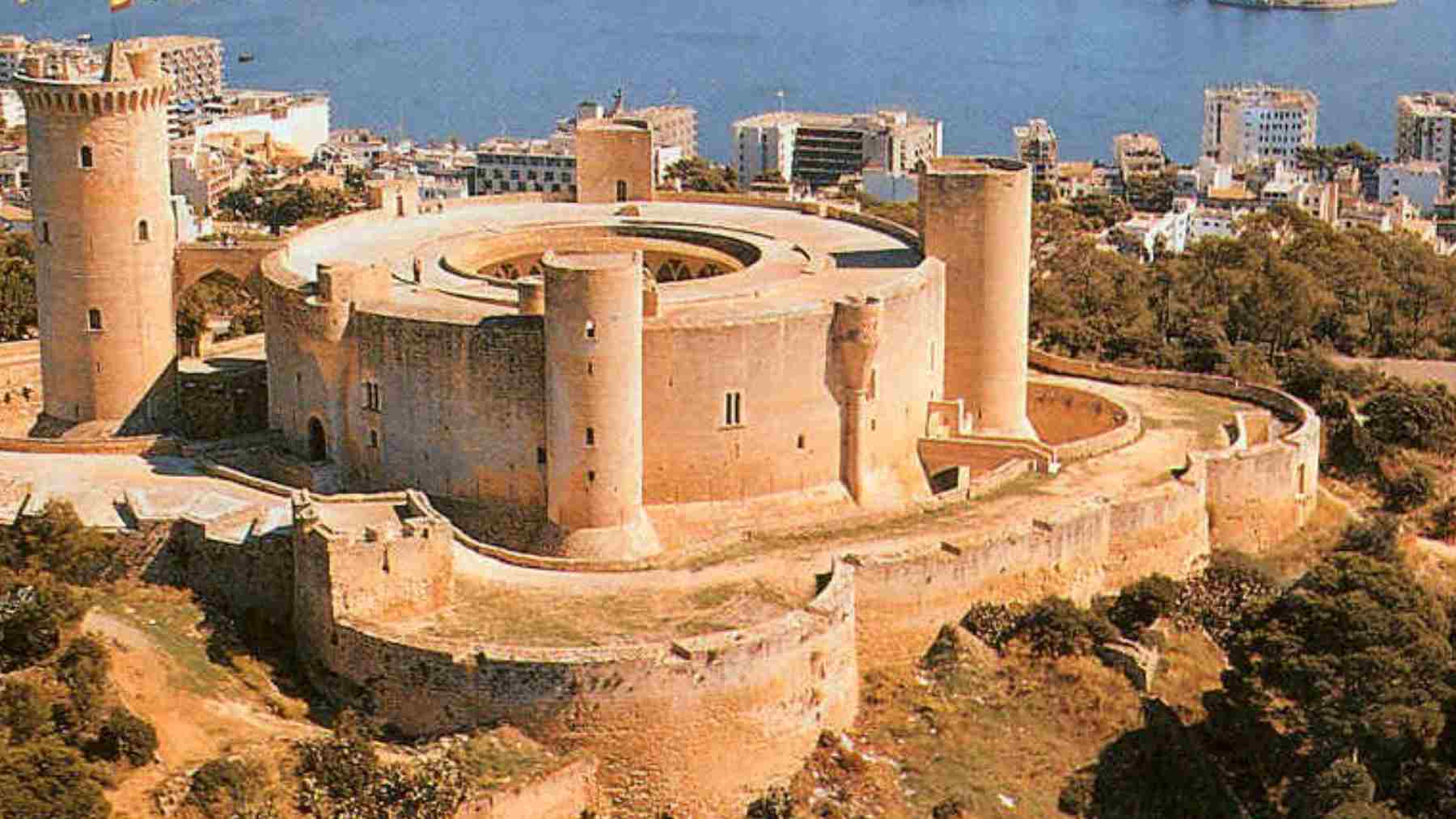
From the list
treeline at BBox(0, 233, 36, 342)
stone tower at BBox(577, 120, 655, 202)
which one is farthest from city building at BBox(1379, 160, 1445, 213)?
treeline at BBox(0, 233, 36, 342)

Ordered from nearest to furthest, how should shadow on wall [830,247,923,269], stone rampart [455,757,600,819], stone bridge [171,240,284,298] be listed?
stone rampart [455,757,600,819] < stone bridge [171,240,284,298] < shadow on wall [830,247,923,269]

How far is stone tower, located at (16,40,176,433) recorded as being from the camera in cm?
2998

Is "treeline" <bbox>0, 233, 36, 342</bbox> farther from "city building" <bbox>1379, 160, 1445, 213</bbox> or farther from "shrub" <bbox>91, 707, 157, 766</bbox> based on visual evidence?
"city building" <bbox>1379, 160, 1445, 213</bbox>

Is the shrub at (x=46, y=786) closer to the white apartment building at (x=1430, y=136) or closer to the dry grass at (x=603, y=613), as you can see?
the dry grass at (x=603, y=613)

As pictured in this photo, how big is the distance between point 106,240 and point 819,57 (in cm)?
13022

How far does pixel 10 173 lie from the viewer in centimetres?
8588

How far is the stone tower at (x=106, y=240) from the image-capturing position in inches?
1180

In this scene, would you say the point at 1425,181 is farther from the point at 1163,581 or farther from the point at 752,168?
the point at 1163,581

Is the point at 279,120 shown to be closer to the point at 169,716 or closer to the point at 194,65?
the point at 194,65

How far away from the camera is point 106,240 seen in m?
30.3

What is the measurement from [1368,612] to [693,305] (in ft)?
32.1

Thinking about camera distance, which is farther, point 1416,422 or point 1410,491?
point 1416,422

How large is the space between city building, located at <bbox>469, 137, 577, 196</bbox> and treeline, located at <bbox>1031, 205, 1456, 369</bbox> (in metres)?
45.8

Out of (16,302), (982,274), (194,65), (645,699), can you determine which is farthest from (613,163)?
(194,65)
